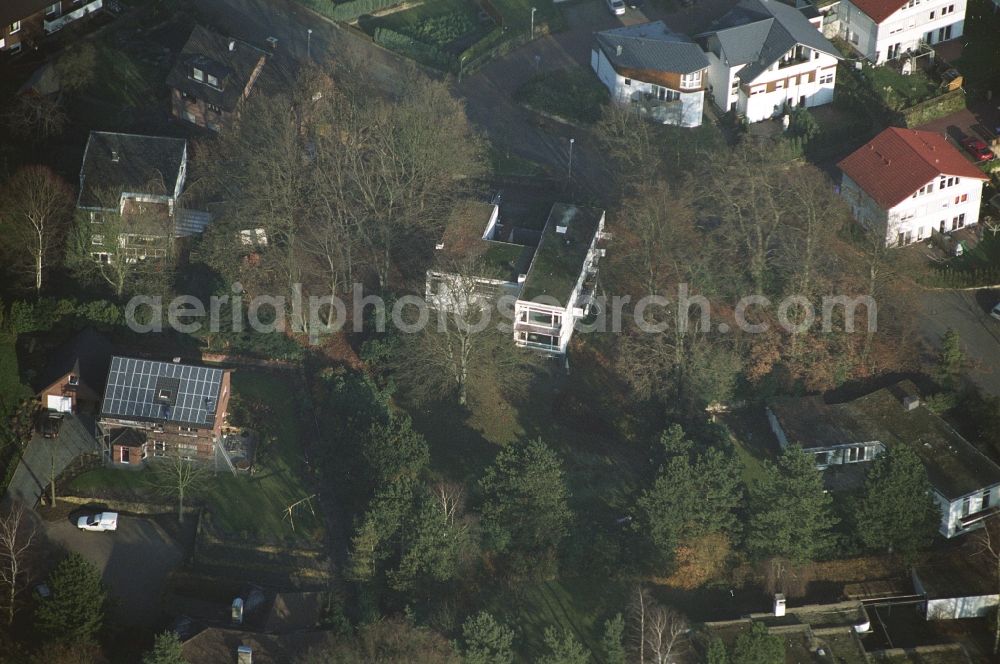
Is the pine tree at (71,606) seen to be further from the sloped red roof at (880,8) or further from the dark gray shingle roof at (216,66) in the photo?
the sloped red roof at (880,8)

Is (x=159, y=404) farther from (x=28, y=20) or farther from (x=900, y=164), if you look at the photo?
(x=900, y=164)

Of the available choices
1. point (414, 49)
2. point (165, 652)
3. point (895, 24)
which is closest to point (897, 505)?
point (165, 652)

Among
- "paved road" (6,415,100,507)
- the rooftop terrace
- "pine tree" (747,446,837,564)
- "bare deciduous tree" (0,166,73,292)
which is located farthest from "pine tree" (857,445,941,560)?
"bare deciduous tree" (0,166,73,292)

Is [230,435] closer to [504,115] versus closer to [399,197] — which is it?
[399,197]

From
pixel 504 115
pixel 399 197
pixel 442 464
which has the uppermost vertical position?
pixel 504 115

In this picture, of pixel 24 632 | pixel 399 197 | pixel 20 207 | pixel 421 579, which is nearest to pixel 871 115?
pixel 399 197
